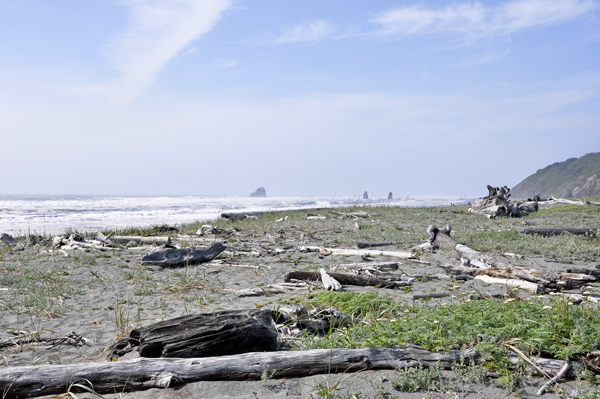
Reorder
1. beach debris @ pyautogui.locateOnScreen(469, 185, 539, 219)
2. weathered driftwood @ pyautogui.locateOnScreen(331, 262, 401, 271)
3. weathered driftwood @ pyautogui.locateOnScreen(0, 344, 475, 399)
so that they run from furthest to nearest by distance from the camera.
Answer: beach debris @ pyautogui.locateOnScreen(469, 185, 539, 219) < weathered driftwood @ pyautogui.locateOnScreen(331, 262, 401, 271) < weathered driftwood @ pyautogui.locateOnScreen(0, 344, 475, 399)

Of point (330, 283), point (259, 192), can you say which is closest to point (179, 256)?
point (330, 283)

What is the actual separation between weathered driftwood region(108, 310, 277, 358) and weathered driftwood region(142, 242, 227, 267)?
585cm

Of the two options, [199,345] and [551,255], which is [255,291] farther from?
[551,255]

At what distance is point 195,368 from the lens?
331cm

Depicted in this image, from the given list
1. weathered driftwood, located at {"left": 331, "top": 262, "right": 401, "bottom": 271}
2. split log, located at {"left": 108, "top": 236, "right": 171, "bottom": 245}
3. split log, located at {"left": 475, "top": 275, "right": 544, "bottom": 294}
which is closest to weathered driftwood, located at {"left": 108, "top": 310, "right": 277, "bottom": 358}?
weathered driftwood, located at {"left": 331, "top": 262, "right": 401, "bottom": 271}

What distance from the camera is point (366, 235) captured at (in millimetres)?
14258

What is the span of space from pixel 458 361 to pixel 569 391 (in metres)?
0.82

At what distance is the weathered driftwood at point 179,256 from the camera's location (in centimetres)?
984

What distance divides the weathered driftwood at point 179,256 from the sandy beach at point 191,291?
0.23 m

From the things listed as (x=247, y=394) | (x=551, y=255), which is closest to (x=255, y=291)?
(x=247, y=394)

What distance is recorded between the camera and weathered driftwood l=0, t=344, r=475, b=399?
123 inches

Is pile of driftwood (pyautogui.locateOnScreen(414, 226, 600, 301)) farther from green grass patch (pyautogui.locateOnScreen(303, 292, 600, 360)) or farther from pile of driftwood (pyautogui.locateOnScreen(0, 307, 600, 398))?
pile of driftwood (pyautogui.locateOnScreen(0, 307, 600, 398))

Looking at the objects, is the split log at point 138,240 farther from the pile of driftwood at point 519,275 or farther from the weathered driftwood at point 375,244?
the pile of driftwood at point 519,275

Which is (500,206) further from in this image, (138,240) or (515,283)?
(138,240)
